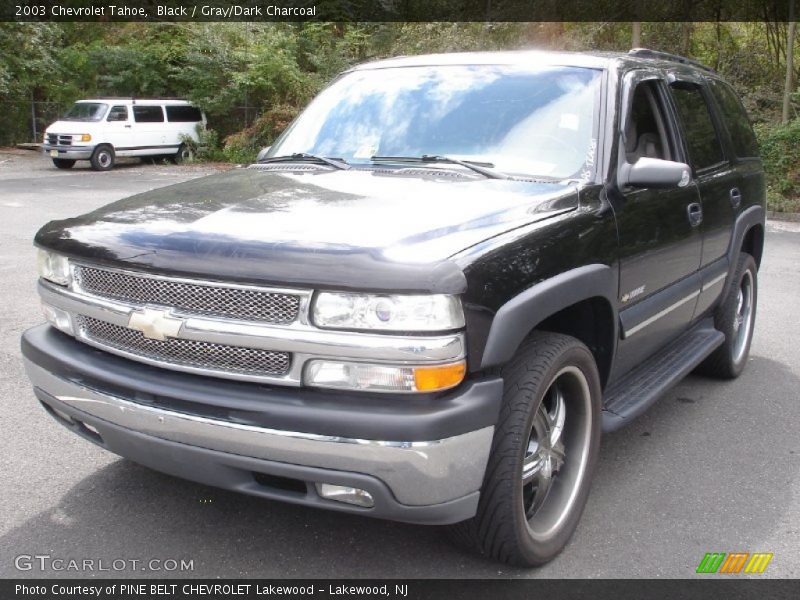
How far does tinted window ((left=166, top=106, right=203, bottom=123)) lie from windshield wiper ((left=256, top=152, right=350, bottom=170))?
22913mm

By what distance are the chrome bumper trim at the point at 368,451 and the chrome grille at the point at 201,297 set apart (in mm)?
344

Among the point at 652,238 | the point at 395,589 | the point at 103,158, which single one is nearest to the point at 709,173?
the point at 652,238

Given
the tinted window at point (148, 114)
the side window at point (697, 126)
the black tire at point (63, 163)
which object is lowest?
the black tire at point (63, 163)

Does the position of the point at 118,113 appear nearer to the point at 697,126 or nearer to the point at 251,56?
the point at 251,56

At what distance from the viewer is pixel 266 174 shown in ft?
12.7

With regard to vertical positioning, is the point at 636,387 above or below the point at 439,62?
below

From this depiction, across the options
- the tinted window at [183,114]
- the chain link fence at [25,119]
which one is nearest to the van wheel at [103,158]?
the tinted window at [183,114]

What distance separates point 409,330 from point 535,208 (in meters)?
0.92

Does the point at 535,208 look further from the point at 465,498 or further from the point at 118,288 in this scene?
the point at 118,288

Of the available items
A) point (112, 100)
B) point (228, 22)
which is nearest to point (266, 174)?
point (112, 100)

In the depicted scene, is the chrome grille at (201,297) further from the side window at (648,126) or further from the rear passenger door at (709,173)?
the rear passenger door at (709,173)

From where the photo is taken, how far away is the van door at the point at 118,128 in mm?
23656

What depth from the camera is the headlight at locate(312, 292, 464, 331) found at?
2.50m

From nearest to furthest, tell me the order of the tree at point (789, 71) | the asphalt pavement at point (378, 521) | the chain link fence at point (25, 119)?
1. the asphalt pavement at point (378, 521)
2. the tree at point (789, 71)
3. the chain link fence at point (25, 119)
